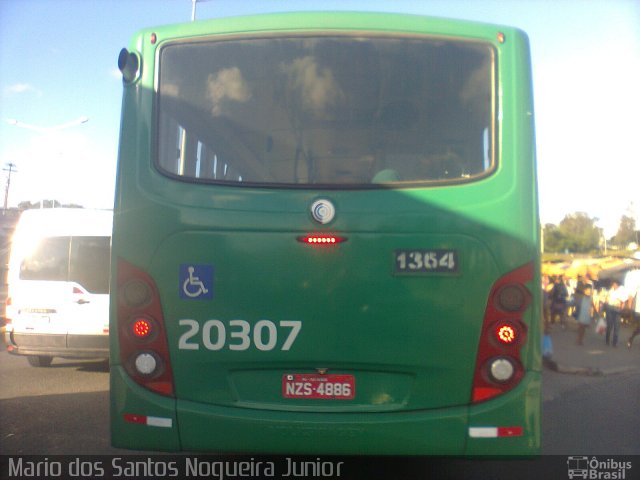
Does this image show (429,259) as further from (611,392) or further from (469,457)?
(611,392)

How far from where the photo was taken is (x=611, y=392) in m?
9.89

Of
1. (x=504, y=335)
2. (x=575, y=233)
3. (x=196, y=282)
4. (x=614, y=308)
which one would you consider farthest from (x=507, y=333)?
(x=614, y=308)

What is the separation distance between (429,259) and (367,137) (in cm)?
83

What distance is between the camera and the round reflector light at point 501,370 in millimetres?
4020

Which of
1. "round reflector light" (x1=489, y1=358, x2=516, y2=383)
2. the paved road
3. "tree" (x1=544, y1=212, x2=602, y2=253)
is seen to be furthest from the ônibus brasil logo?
"tree" (x1=544, y1=212, x2=602, y2=253)

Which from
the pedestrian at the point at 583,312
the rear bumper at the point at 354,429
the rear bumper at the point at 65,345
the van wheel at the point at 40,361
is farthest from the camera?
the pedestrian at the point at 583,312

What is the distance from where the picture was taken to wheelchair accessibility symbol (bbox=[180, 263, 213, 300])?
13.6 ft

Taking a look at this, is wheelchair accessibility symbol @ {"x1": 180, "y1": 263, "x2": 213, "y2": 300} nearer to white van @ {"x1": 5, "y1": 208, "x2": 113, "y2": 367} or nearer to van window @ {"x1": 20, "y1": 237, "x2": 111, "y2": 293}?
white van @ {"x1": 5, "y1": 208, "x2": 113, "y2": 367}

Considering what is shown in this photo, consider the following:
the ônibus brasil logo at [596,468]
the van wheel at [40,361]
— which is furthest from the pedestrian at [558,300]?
the ônibus brasil logo at [596,468]

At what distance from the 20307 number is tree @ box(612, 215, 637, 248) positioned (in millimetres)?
10401

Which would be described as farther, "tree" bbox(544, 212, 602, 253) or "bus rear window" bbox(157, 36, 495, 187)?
"tree" bbox(544, 212, 602, 253)

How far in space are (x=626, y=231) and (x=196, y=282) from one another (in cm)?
1148

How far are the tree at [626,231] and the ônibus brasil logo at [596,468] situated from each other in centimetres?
803

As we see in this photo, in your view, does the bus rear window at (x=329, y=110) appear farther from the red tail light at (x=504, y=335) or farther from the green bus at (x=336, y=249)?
the red tail light at (x=504, y=335)
